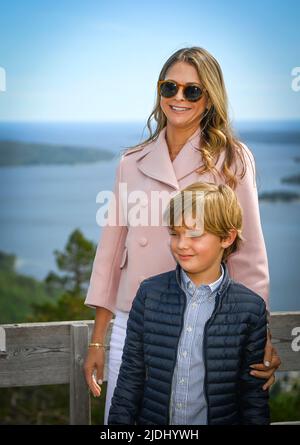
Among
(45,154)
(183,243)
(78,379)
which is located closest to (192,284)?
(183,243)

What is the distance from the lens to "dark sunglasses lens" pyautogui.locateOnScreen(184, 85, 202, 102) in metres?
2.51

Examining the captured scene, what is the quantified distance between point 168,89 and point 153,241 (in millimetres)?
422

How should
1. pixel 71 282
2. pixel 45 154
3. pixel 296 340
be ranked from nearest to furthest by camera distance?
pixel 296 340, pixel 45 154, pixel 71 282

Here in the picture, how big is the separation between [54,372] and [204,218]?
1064mm

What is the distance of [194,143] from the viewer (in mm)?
2551

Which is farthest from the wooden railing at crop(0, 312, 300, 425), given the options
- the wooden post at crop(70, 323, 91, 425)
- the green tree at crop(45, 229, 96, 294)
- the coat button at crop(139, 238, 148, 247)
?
the green tree at crop(45, 229, 96, 294)

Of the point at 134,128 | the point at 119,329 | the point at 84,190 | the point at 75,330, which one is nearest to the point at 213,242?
the point at 119,329

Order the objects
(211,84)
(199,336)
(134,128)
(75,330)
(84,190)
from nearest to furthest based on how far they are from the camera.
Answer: (199,336) < (211,84) < (75,330) < (134,128) < (84,190)

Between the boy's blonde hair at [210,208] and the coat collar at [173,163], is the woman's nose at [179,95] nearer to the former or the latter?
the coat collar at [173,163]

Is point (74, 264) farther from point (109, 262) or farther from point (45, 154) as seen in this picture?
point (109, 262)

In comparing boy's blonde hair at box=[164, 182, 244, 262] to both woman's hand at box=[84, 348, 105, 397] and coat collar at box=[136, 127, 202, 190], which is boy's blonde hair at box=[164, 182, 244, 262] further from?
woman's hand at box=[84, 348, 105, 397]

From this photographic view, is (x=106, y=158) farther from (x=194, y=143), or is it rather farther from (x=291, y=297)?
(x=194, y=143)

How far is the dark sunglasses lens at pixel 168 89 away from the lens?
2.52 m

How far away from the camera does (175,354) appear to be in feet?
7.34
